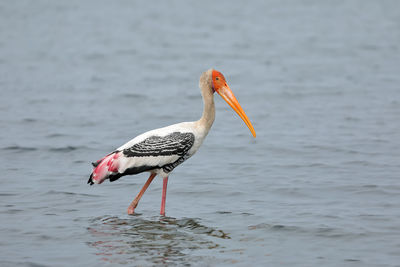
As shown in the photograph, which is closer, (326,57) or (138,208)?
(138,208)

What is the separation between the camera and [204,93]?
9852mm

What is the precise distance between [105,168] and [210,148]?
15.8 ft

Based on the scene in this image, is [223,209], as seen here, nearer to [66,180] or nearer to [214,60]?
[66,180]

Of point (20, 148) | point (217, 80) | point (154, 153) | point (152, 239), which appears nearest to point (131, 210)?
point (154, 153)

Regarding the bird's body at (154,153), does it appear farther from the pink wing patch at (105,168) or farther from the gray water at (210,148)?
the gray water at (210,148)

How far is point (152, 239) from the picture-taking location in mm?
8766

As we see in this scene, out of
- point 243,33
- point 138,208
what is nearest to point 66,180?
point 138,208

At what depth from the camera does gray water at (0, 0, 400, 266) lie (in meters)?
8.60

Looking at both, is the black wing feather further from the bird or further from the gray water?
the gray water

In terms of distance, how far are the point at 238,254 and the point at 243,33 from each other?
25.8 m

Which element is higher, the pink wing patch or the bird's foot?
the pink wing patch

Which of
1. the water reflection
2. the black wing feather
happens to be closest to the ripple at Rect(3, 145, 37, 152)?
the water reflection

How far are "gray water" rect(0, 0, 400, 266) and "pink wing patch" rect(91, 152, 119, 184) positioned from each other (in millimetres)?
527

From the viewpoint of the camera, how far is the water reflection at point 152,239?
8117 millimetres
